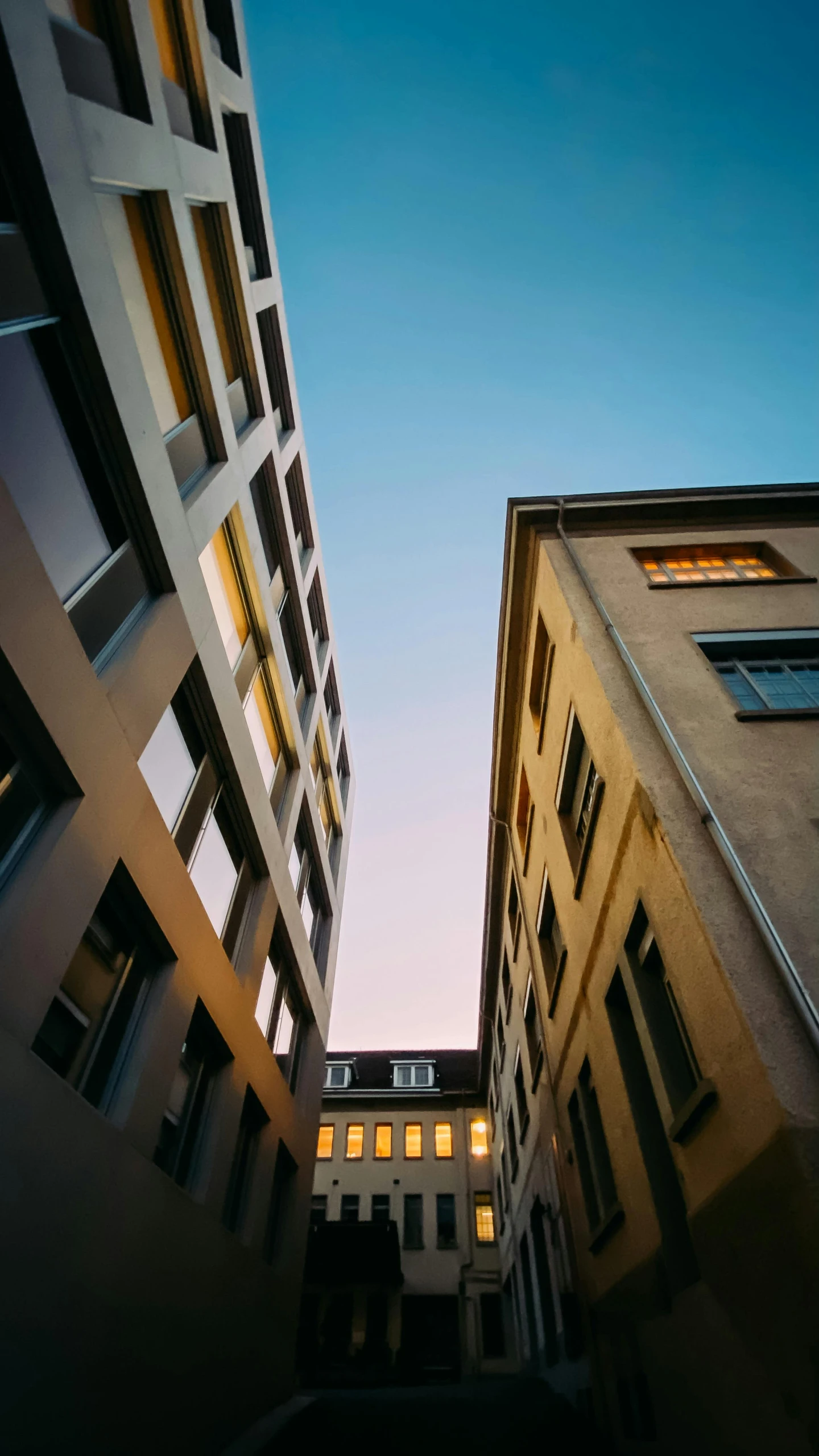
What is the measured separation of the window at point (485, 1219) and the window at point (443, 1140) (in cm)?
206

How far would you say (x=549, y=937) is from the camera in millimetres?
Answer: 14484

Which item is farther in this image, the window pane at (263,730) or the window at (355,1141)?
the window at (355,1141)

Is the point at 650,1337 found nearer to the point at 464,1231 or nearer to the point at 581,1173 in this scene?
the point at 581,1173

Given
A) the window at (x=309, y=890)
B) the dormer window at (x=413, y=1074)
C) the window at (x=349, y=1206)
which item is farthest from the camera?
the dormer window at (x=413, y=1074)

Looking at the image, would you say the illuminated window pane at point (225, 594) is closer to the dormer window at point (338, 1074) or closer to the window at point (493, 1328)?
the window at point (493, 1328)

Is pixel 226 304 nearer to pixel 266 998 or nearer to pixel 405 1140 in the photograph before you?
pixel 266 998

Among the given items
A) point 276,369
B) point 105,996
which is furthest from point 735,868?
point 276,369

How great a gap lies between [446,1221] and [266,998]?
21517 mm

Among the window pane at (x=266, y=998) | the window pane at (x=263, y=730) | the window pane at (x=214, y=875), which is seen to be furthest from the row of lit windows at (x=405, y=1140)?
the window pane at (x=214, y=875)

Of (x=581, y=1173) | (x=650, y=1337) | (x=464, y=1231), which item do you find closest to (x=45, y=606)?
(x=650, y=1337)

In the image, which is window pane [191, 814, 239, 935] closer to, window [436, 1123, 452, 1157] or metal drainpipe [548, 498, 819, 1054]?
metal drainpipe [548, 498, 819, 1054]

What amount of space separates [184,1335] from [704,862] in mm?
7833

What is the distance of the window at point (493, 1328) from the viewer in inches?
921

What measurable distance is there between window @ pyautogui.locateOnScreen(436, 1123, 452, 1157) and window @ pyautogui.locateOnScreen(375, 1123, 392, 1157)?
211 cm
